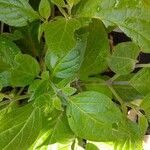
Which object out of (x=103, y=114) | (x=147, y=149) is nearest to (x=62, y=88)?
(x=103, y=114)

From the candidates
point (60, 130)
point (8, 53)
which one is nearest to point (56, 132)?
point (60, 130)

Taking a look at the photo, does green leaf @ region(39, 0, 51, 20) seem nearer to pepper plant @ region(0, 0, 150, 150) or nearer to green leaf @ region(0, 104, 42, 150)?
pepper plant @ region(0, 0, 150, 150)

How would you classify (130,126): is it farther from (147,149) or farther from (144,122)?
(147,149)

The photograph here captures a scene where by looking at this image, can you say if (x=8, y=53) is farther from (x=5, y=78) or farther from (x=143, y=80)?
(x=143, y=80)

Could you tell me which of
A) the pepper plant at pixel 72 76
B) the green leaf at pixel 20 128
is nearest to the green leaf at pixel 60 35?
the pepper plant at pixel 72 76

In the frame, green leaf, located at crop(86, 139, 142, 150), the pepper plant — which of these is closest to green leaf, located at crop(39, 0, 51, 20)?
the pepper plant

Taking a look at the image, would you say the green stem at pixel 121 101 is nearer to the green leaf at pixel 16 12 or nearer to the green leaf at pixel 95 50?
the green leaf at pixel 95 50
